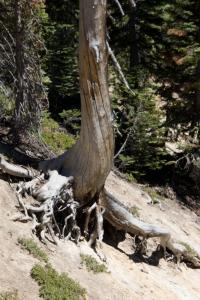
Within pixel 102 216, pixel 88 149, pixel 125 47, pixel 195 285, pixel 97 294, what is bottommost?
pixel 195 285

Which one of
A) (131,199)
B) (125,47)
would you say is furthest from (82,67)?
(125,47)

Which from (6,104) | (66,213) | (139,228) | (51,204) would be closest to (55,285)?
(51,204)

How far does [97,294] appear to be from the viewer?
988cm

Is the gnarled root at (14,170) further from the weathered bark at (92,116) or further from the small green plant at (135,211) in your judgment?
the small green plant at (135,211)

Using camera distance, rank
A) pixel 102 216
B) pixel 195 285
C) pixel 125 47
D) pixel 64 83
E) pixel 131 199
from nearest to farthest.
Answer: pixel 102 216 < pixel 195 285 < pixel 131 199 < pixel 64 83 < pixel 125 47

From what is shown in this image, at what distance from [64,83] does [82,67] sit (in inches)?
328

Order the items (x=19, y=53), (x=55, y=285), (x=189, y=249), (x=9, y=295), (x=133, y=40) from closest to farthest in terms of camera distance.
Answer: (x=9, y=295), (x=55, y=285), (x=19, y=53), (x=189, y=249), (x=133, y=40)

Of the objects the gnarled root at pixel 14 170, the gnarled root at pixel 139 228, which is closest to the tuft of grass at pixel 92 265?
the gnarled root at pixel 139 228

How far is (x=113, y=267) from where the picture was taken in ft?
38.3

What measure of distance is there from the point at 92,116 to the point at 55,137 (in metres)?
5.81

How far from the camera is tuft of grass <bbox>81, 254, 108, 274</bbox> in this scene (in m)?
10.8

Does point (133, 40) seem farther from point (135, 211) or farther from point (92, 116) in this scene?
point (92, 116)

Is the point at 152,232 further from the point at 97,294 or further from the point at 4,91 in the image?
the point at 4,91

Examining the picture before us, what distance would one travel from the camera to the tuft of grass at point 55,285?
891 centimetres
